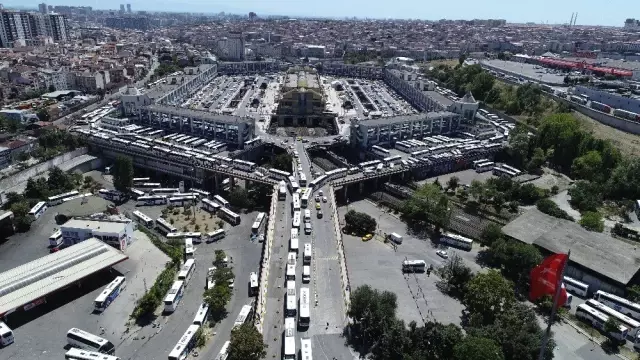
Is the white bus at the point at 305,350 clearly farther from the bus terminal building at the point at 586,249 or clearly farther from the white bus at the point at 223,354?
the bus terminal building at the point at 586,249

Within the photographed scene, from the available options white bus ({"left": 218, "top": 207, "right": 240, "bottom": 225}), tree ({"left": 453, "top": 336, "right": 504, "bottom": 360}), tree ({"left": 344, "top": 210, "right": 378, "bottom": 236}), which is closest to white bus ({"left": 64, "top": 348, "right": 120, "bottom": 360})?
white bus ({"left": 218, "top": 207, "right": 240, "bottom": 225})

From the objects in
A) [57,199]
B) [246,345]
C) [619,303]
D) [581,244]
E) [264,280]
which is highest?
[246,345]

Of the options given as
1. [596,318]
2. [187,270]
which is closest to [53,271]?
[187,270]

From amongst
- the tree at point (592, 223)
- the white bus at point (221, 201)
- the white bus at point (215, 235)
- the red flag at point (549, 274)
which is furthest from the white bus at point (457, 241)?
the white bus at point (221, 201)

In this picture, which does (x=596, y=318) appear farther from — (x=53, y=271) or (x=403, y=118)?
(x=53, y=271)

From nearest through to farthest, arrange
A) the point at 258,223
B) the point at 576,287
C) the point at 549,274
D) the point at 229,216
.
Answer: the point at 549,274, the point at 576,287, the point at 258,223, the point at 229,216

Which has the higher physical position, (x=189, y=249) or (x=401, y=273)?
(x=189, y=249)

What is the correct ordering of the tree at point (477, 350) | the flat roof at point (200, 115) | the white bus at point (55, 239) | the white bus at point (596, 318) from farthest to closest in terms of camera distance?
the flat roof at point (200, 115) < the white bus at point (55, 239) < the white bus at point (596, 318) < the tree at point (477, 350)
